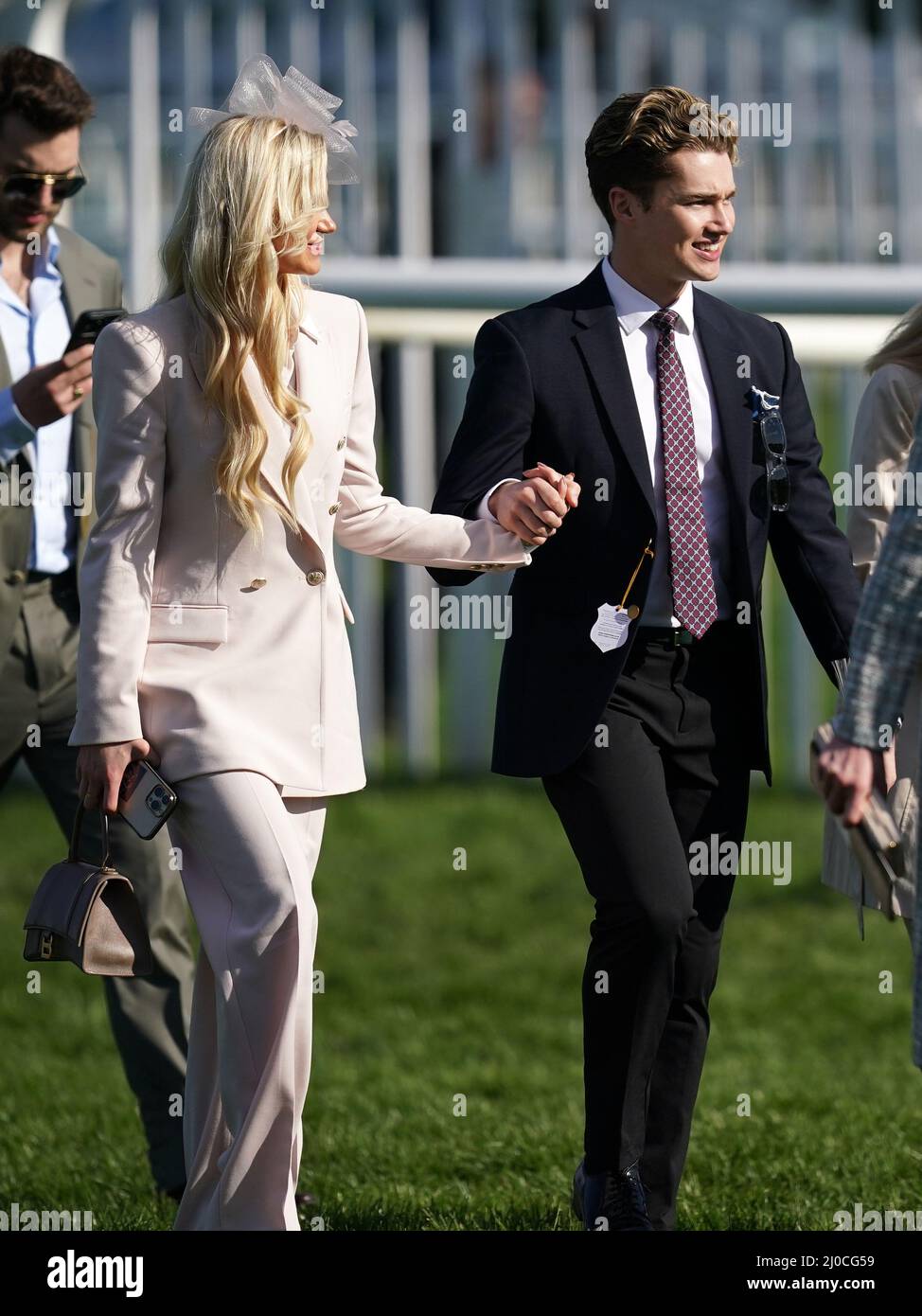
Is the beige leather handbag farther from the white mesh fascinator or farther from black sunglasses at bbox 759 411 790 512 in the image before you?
black sunglasses at bbox 759 411 790 512

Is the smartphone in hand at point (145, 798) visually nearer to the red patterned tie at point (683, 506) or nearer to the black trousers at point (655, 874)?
the black trousers at point (655, 874)

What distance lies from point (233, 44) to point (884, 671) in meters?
6.61

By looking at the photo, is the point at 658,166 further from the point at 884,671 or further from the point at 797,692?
the point at 797,692

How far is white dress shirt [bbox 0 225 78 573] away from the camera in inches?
176

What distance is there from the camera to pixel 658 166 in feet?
12.3

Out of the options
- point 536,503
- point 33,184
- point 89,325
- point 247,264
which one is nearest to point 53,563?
point 89,325

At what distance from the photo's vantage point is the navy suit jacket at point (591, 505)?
3.74 metres

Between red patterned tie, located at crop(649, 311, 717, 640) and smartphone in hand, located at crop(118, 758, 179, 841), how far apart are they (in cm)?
102

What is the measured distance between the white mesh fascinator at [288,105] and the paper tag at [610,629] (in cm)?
92

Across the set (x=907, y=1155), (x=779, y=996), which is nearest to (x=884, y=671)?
(x=907, y=1155)

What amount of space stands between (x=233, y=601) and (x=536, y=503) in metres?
0.57

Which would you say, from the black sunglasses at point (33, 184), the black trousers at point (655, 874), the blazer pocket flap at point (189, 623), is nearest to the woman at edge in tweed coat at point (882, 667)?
the black trousers at point (655, 874)

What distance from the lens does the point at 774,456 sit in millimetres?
3787

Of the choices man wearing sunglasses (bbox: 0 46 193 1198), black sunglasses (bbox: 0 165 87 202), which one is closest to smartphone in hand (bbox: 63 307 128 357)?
man wearing sunglasses (bbox: 0 46 193 1198)
